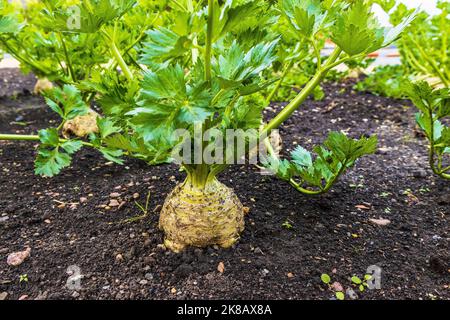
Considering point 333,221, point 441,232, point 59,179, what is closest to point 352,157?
point 333,221

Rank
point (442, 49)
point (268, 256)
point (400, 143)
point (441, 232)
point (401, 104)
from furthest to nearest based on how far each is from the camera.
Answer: point (401, 104) → point (442, 49) → point (400, 143) → point (441, 232) → point (268, 256)

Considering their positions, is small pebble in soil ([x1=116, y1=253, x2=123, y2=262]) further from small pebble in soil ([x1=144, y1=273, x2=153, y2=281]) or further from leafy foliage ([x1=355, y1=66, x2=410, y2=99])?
leafy foliage ([x1=355, y1=66, x2=410, y2=99])

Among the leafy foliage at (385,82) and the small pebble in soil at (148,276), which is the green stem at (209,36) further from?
the leafy foliage at (385,82)

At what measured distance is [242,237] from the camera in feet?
3.29

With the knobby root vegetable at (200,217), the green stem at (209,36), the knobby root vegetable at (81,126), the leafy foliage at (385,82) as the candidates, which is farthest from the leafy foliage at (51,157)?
the leafy foliage at (385,82)

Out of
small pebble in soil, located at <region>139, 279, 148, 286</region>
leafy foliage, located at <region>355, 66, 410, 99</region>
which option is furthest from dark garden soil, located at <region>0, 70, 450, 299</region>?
leafy foliage, located at <region>355, 66, 410, 99</region>

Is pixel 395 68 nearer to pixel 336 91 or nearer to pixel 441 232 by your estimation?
pixel 336 91

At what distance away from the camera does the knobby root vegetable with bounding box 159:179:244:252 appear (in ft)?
3.04

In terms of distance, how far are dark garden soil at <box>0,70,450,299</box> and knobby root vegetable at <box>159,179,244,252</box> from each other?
27 mm

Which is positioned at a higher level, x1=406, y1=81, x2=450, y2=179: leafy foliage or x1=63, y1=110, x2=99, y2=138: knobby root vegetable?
x1=406, y1=81, x2=450, y2=179: leafy foliage

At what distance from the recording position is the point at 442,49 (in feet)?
6.99

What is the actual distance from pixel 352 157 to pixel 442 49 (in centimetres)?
150

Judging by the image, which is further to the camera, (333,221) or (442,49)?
(442,49)

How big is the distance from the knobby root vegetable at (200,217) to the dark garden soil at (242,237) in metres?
0.03
